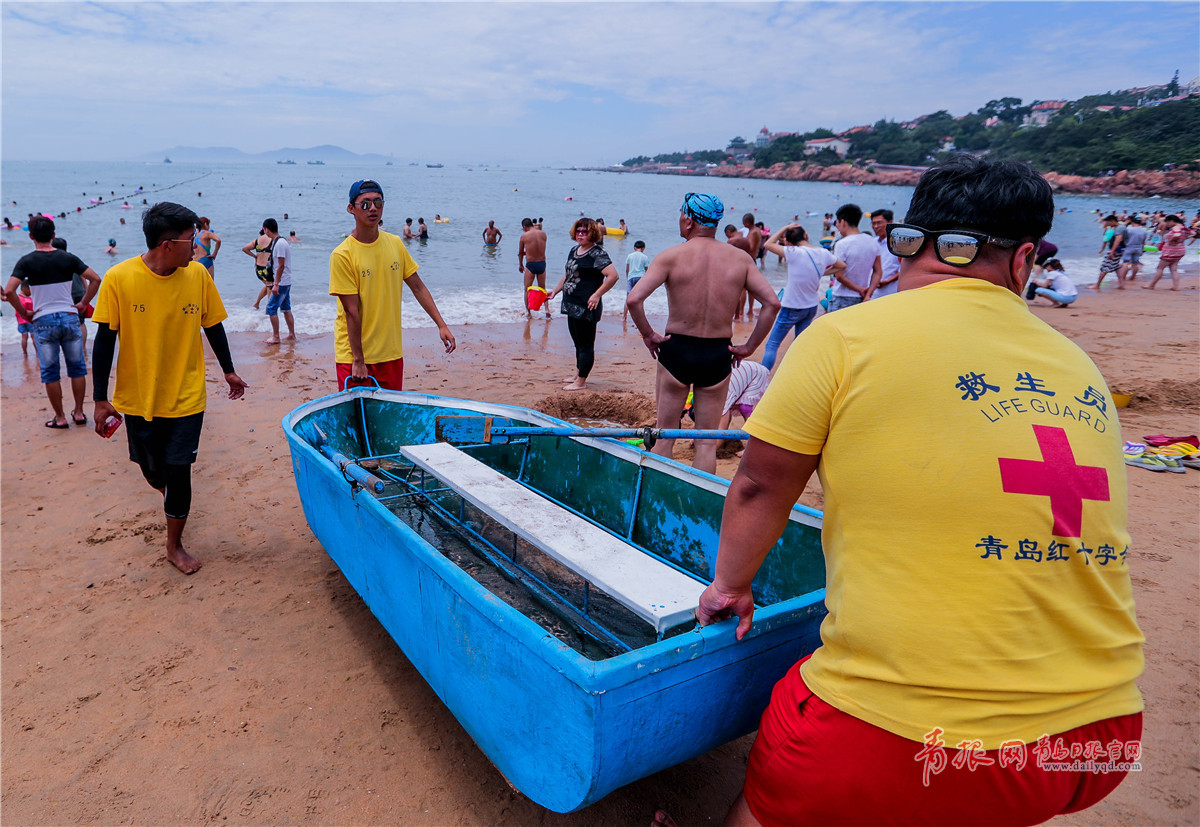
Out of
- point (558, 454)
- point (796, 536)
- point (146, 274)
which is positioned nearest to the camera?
point (796, 536)

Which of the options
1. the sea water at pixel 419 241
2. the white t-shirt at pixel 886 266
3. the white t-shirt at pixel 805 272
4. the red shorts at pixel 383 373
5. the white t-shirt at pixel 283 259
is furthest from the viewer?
the sea water at pixel 419 241

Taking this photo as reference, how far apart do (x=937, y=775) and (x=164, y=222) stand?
3841mm

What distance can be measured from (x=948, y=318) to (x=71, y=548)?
4933mm

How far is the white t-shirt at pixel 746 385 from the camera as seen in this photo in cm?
509

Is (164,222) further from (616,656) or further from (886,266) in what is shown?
Result: (886,266)

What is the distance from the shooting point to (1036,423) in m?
1.23

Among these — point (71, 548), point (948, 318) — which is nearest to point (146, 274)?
point (71, 548)

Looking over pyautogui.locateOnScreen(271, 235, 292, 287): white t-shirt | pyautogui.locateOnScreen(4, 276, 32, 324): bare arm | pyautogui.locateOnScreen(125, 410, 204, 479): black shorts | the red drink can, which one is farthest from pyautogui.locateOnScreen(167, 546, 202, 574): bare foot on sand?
pyautogui.locateOnScreen(271, 235, 292, 287): white t-shirt

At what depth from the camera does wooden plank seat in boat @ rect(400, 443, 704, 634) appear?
2.25 metres

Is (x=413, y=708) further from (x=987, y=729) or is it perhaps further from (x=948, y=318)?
(x=948, y=318)

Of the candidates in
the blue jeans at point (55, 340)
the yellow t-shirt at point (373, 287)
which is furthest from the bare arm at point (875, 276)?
the blue jeans at point (55, 340)

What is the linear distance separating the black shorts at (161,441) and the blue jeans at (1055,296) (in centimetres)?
1420

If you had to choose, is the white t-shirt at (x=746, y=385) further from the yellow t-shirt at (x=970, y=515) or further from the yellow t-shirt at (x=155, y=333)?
the yellow t-shirt at (x=970, y=515)

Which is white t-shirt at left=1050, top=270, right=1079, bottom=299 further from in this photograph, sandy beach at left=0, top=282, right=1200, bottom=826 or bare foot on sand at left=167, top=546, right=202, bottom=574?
bare foot on sand at left=167, top=546, right=202, bottom=574
